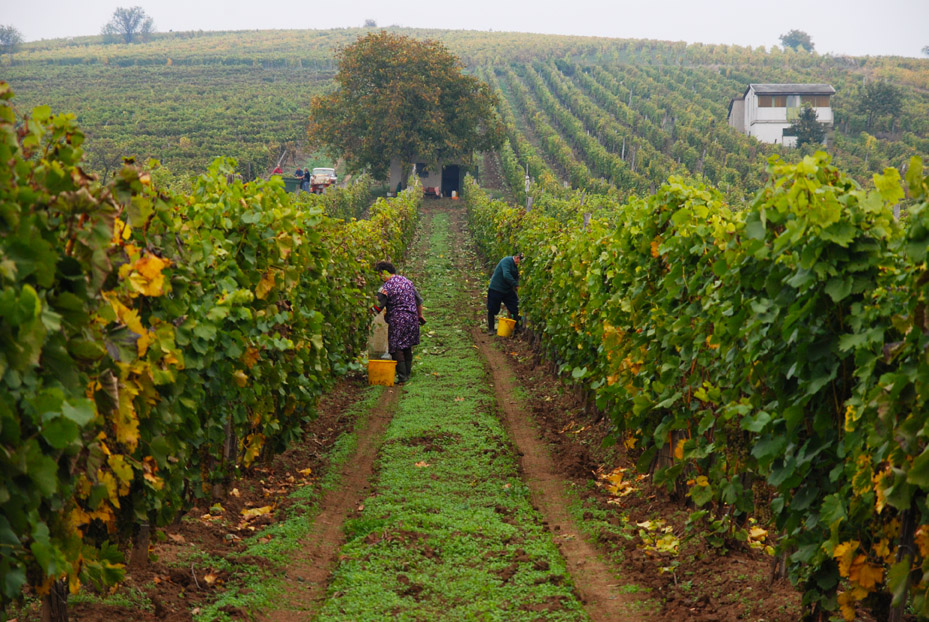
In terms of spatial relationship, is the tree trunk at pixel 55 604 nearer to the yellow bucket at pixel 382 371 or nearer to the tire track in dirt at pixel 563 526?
the tire track in dirt at pixel 563 526

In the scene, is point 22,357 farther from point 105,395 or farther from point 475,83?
point 475,83

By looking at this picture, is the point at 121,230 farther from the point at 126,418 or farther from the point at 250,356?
the point at 250,356

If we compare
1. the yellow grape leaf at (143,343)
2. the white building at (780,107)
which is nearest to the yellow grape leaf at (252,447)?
the yellow grape leaf at (143,343)

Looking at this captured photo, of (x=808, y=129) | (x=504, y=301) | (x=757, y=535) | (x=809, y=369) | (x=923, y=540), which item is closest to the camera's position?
(x=923, y=540)

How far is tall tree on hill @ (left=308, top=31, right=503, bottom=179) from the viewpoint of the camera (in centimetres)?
4603

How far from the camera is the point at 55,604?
4180 millimetres

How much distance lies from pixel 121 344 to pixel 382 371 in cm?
834

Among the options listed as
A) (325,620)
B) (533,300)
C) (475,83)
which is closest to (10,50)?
(475,83)

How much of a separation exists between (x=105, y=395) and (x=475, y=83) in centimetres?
4711

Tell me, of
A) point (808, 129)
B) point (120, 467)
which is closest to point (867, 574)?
point (120, 467)

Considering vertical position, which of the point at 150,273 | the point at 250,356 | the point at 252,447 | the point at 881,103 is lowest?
the point at 252,447

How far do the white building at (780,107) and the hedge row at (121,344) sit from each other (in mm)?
62672

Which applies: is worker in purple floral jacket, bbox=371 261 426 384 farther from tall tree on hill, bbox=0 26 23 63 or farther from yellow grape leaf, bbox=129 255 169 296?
tall tree on hill, bbox=0 26 23 63

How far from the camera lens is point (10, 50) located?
121562 millimetres
